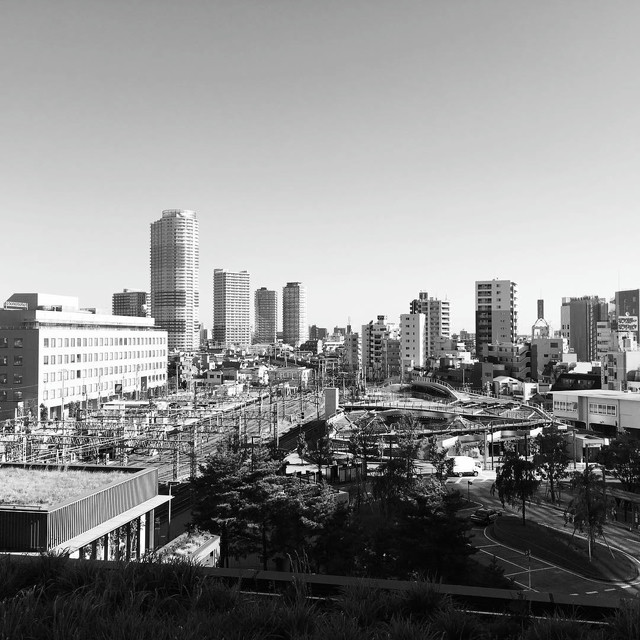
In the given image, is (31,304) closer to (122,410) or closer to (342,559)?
(122,410)

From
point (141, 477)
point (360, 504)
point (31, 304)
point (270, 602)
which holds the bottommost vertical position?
point (360, 504)

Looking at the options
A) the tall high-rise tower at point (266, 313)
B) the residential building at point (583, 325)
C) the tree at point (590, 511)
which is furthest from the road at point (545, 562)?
the tall high-rise tower at point (266, 313)

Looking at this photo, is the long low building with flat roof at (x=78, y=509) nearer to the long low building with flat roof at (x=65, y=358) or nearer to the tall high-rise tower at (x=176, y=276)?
the long low building with flat roof at (x=65, y=358)

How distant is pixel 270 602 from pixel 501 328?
66.1m

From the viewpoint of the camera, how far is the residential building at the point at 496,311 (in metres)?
65.9

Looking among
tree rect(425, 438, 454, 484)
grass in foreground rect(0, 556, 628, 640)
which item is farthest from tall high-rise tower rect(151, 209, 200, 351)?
grass in foreground rect(0, 556, 628, 640)

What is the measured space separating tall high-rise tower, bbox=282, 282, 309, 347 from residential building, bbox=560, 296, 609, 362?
83.3 meters

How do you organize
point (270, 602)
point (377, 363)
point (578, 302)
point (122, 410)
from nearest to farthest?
point (270, 602) < point (122, 410) < point (377, 363) < point (578, 302)

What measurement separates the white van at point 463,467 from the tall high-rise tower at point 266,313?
15551cm

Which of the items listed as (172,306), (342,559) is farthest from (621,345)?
(172,306)

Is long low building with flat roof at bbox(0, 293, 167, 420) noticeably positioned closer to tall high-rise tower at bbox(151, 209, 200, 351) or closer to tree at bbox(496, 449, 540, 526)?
tree at bbox(496, 449, 540, 526)

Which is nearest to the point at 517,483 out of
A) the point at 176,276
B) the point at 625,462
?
the point at 625,462

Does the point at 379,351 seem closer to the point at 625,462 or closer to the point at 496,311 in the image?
the point at 496,311

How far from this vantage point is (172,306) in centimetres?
12900
